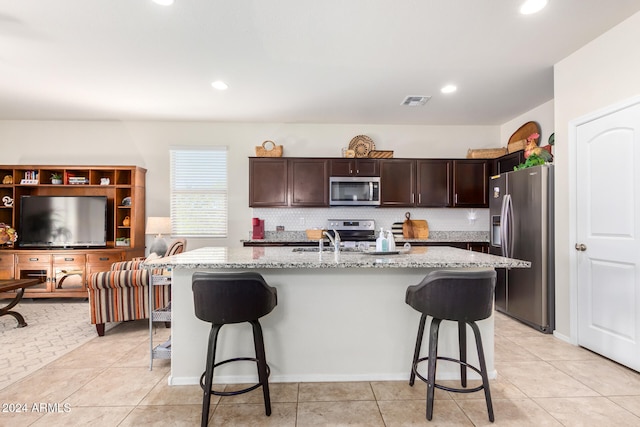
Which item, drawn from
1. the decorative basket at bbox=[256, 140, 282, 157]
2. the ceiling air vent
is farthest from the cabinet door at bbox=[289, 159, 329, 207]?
the ceiling air vent

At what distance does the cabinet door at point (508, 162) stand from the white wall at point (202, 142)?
1.89ft

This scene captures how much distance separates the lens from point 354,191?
16.1 feet

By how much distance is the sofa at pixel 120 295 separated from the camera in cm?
324

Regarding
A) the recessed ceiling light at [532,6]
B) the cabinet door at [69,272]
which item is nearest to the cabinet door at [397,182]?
the recessed ceiling light at [532,6]

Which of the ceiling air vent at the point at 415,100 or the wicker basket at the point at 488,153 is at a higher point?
the ceiling air vent at the point at 415,100

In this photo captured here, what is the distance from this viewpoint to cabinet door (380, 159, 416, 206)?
496cm

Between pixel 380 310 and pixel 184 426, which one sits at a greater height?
pixel 380 310

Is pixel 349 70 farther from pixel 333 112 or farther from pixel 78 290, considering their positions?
pixel 78 290

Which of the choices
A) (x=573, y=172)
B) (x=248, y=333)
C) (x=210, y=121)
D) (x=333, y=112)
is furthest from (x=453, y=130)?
(x=248, y=333)

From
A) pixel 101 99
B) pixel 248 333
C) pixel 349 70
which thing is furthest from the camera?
pixel 101 99

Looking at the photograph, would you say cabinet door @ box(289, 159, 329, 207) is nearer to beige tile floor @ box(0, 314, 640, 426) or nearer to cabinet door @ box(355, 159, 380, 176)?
cabinet door @ box(355, 159, 380, 176)

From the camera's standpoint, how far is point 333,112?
4.67 meters

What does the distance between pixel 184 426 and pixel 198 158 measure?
13.4ft

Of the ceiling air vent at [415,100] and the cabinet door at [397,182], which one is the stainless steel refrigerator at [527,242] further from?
the ceiling air vent at [415,100]
